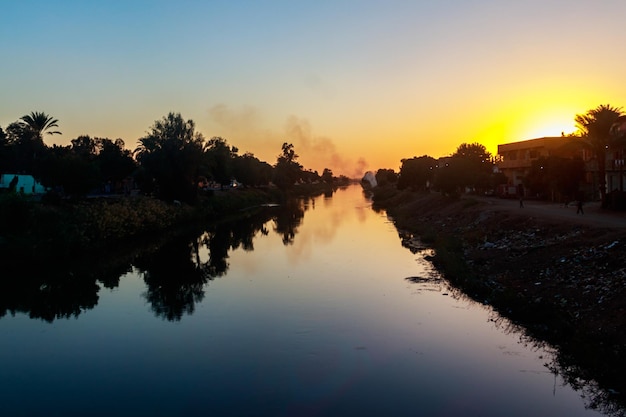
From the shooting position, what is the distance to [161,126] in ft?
222

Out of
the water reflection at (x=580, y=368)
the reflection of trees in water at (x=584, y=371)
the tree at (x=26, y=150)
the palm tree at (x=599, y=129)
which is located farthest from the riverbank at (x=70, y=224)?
the palm tree at (x=599, y=129)

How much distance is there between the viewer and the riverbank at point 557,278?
13.0 meters

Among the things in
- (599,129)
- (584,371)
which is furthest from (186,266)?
(599,129)

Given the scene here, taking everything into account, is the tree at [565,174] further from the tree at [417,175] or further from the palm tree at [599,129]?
the tree at [417,175]

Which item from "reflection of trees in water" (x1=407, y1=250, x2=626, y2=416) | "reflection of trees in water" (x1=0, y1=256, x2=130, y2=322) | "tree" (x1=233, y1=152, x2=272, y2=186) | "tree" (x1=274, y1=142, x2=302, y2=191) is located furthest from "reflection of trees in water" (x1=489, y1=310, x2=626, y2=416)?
"tree" (x1=274, y1=142, x2=302, y2=191)

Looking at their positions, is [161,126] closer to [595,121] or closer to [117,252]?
[117,252]

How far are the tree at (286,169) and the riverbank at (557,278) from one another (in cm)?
11869

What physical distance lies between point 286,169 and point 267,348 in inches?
5641

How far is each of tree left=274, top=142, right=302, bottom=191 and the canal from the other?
124m

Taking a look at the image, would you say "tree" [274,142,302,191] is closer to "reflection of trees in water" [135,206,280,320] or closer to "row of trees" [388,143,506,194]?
"row of trees" [388,143,506,194]

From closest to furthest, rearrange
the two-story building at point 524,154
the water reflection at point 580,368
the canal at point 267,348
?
the water reflection at point 580,368, the canal at point 267,348, the two-story building at point 524,154

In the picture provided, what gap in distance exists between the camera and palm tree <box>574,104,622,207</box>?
3528cm

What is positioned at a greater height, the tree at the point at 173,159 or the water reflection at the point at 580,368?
the tree at the point at 173,159

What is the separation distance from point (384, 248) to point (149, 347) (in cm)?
2326
